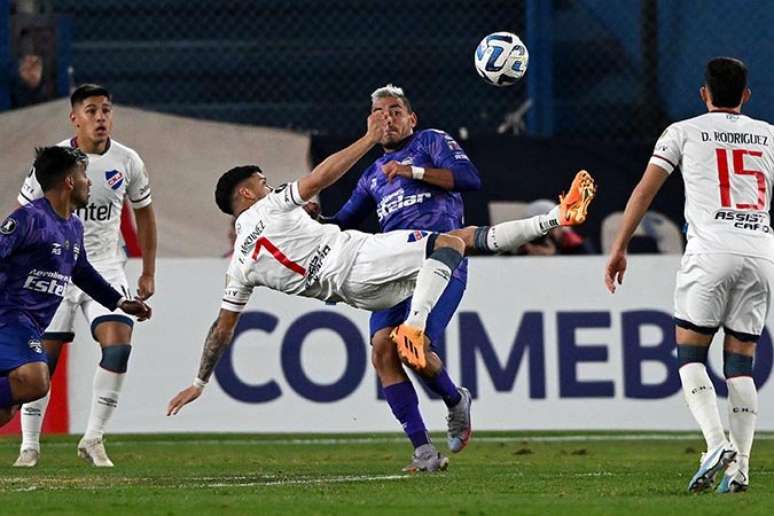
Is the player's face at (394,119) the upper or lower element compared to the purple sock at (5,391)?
upper

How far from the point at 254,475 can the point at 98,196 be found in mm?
2537

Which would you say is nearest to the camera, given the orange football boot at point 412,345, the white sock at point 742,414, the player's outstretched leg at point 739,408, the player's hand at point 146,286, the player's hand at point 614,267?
the player's outstretched leg at point 739,408

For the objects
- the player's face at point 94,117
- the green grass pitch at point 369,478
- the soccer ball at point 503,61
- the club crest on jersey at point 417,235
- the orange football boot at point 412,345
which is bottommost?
the green grass pitch at point 369,478

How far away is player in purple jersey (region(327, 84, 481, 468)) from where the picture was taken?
10242 millimetres

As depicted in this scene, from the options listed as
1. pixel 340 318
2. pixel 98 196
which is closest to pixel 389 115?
pixel 98 196

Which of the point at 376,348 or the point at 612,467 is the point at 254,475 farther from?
the point at 612,467

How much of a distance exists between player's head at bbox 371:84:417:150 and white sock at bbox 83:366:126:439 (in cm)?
241

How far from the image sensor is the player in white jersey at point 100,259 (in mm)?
11195

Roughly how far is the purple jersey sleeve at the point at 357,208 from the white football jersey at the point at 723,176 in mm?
2815

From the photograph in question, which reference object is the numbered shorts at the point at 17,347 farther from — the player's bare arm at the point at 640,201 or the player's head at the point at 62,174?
the player's bare arm at the point at 640,201

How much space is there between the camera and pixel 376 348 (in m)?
10.4

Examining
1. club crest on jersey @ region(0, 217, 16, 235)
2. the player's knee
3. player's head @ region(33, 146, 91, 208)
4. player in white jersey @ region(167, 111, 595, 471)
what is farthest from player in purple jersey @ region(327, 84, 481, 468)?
club crest on jersey @ region(0, 217, 16, 235)

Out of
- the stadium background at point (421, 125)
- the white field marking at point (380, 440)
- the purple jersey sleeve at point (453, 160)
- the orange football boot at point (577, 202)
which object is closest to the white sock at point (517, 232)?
the orange football boot at point (577, 202)

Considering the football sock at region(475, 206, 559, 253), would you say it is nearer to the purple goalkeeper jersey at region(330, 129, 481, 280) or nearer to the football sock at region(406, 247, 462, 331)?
the football sock at region(406, 247, 462, 331)
